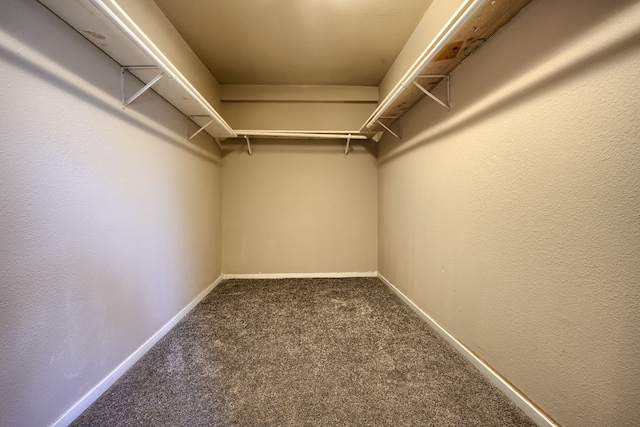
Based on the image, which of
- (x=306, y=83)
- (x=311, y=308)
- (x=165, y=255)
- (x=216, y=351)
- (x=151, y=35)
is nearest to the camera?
(x=216, y=351)

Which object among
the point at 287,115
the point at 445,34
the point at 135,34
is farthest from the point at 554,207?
the point at 287,115

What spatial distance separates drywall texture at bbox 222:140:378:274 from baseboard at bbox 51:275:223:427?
1302 millimetres

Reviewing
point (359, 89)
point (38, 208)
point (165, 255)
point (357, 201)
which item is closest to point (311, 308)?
point (165, 255)

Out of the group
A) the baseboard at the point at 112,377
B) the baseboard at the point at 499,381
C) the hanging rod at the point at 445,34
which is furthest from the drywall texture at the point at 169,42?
the baseboard at the point at 499,381

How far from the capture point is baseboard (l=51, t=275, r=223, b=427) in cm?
111

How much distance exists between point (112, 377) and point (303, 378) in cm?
105

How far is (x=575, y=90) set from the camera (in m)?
0.95

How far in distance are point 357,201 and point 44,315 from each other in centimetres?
296

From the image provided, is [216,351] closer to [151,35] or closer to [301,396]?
[301,396]

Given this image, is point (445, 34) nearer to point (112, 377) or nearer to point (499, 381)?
point (499, 381)

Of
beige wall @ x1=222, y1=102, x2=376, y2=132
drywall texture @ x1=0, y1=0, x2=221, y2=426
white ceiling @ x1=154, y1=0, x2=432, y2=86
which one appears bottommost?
drywall texture @ x1=0, y1=0, x2=221, y2=426

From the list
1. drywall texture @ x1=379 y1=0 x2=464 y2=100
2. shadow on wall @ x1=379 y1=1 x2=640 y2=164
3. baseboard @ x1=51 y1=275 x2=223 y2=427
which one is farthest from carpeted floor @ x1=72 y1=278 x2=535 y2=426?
drywall texture @ x1=379 y1=0 x2=464 y2=100

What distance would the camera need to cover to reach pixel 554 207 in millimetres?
1023

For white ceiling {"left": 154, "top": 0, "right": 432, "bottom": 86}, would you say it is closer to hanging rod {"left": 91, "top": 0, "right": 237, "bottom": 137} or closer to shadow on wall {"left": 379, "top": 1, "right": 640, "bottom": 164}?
hanging rod {"left": 91, "top": 0, "right": 237, "bottom": 137}
